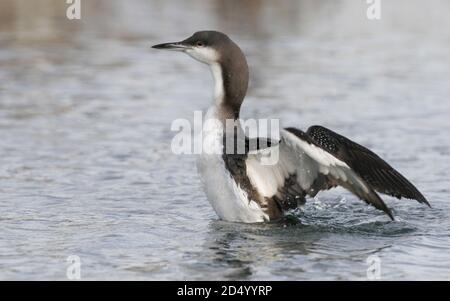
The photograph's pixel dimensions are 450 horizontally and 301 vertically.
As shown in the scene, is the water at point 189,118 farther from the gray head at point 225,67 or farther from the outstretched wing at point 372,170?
the gray head at point 225,67

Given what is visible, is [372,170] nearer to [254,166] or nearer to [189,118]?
[254,166]

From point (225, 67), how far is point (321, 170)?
3.54ft

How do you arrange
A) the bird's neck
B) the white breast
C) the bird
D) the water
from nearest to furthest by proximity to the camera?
the water < the bird < the white breast < the bird's neck

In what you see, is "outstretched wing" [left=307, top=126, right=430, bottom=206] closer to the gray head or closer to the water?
the water

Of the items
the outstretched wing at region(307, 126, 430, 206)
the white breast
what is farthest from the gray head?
the outstretched wing at region(307, 126, 430, 206)

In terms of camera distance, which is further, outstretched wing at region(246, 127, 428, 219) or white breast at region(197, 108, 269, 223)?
white breast at region(197, 108, 269, 223)

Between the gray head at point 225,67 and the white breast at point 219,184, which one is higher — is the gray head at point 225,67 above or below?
above

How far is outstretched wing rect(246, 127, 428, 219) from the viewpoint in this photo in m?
7.56

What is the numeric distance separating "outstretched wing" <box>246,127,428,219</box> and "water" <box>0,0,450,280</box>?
→ 0.33m

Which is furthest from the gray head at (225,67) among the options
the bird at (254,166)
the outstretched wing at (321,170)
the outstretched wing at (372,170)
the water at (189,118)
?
the water at (189,118)

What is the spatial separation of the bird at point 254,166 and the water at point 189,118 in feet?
0.75

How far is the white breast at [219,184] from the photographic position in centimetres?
800
